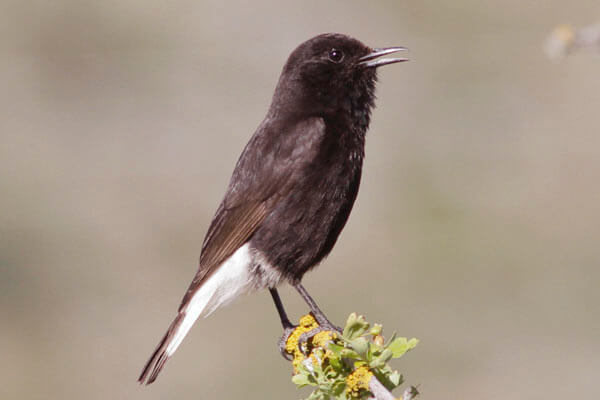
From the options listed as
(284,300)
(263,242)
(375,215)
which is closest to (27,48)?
(375,215)

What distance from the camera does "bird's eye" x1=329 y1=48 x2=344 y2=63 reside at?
21.7ft

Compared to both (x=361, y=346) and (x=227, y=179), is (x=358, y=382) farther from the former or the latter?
(x=227, y=179)

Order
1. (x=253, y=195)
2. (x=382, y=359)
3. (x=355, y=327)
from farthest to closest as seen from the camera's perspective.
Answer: (x=253, y=195) → (x=355, y=327) → (x=382, y=359)

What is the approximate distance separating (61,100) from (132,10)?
2164 mm

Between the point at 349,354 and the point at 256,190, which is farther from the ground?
the point at 256,190

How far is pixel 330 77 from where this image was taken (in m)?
6.58

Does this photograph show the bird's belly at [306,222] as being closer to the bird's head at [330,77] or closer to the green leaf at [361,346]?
the bird's head at [330,77]

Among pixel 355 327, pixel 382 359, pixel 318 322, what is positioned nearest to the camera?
pixel 382 359

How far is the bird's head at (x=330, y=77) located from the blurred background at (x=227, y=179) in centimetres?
498

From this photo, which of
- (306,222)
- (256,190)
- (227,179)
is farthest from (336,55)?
(227,179)

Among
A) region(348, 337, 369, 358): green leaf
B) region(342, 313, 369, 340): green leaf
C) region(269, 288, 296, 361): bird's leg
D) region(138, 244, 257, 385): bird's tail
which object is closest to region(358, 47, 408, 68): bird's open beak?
region(138, 244, 257, 385): bird's tail

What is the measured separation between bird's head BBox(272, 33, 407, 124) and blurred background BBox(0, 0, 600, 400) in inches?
196

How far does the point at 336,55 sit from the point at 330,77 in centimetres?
15

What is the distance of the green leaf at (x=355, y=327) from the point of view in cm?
409
